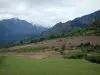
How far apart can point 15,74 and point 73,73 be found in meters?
7.74

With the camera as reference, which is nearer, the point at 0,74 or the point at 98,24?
the point at 0,74

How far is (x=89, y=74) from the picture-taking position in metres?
28.0

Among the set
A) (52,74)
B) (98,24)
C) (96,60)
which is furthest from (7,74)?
(98,24)

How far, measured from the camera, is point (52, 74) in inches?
1076

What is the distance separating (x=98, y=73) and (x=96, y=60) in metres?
18.2

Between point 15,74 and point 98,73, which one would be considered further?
point 98,73

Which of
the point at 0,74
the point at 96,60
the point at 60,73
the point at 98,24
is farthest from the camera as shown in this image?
the point at 98,24

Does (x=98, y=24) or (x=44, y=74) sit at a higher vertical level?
(x=98, y=24)

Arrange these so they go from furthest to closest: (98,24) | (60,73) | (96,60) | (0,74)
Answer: (98,24), (96,60), (60,73), (0,74)

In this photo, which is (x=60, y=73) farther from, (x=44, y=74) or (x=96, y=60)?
(x=96, y=60)

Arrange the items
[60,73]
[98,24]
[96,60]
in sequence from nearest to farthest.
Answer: [60,73] < [96,60] < [98,24]

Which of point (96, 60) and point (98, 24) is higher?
point (98, 24)

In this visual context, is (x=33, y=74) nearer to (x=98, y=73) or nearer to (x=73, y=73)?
(x=73, y=73)

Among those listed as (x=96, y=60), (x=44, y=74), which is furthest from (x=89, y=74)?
(x=96, y=60)
